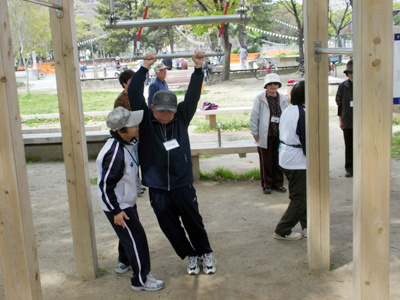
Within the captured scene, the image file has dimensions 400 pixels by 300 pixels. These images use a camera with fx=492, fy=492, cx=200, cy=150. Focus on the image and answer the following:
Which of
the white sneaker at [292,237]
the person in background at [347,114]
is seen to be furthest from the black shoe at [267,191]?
the white sneaker at [292,237]

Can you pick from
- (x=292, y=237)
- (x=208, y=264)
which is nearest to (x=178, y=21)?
(x=208, y=264)

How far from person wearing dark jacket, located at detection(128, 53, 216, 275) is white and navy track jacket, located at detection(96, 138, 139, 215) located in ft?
0.53

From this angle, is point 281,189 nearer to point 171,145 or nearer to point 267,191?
point 267,191

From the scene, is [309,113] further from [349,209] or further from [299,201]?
[349,209]

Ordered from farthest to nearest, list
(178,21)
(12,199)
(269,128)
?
1. (269,128)
2. (178,21)
3. (12,199)

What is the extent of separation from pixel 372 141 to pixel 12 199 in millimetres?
1915

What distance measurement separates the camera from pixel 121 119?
12.4 feet

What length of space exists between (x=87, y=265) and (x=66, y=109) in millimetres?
1357

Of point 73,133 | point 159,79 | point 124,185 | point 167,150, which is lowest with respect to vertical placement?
point 124,185

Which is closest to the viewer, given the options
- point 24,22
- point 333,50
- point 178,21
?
point 333,50

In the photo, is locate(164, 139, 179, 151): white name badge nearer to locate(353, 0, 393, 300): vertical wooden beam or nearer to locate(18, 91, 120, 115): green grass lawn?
locate(353, 0, 393, 300): vertical wooden beam

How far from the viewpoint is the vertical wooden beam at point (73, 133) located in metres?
3.88

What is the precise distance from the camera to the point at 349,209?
5.96 metres

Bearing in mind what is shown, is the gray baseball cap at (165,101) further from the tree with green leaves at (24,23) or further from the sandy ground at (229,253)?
the tree with green leaves at (24,23)
